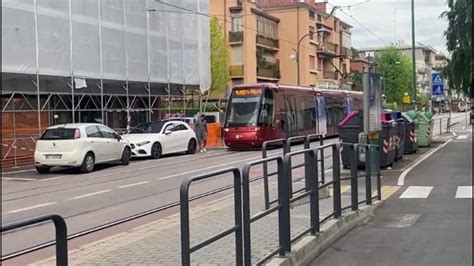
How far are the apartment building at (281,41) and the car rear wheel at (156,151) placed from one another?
116 ft

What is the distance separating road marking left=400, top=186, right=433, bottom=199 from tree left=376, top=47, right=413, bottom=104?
8401 cm

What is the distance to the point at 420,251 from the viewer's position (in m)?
7.68

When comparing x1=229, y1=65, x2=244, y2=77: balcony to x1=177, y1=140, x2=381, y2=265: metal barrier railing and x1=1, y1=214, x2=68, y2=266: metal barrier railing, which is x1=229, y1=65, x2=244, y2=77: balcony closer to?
x1=177, y1=140, x2=381, y2=265: metal barrier railing

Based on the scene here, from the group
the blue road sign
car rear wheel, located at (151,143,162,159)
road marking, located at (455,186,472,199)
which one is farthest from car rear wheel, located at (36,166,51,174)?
the blue road sign

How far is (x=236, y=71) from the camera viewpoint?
6444 cm

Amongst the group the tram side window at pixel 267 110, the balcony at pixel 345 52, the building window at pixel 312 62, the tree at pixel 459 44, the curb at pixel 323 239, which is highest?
the balcony at pixel 345 52

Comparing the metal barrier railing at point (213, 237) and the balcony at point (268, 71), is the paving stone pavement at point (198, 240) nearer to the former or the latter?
the metal barrier railing at point (213, 237)

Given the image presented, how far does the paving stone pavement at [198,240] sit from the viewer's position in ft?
18.4

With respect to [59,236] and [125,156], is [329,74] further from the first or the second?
[59,236]

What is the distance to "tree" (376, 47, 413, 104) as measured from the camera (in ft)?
317

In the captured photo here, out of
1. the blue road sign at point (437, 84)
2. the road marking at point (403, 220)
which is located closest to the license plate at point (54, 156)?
the road marking at point (403, 220)

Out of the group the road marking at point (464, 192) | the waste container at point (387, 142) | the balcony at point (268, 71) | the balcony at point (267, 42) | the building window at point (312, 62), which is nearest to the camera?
the road marking at point (464, 192)

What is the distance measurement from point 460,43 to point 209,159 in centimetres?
1078

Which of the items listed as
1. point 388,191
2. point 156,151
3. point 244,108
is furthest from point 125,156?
point 388,191
